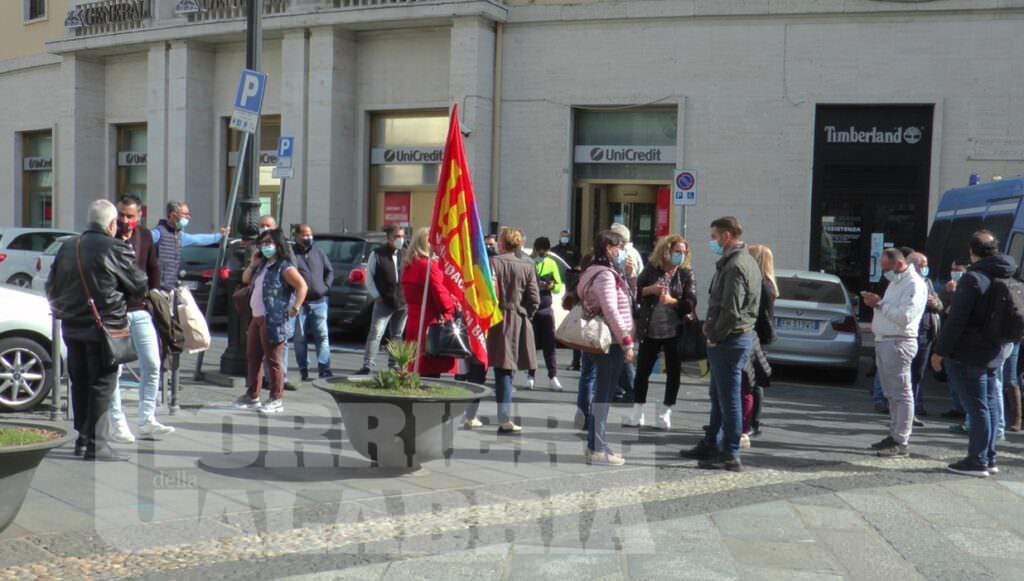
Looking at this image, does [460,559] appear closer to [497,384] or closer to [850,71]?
[497,384]

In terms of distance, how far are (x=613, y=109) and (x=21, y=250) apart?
11942 millimetres

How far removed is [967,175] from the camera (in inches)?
764

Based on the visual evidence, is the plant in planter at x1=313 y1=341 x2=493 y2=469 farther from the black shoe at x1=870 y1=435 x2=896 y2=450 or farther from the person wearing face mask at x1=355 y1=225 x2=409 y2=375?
the person wearing face mask at x1=355 y1=225 x2=409 y2=375

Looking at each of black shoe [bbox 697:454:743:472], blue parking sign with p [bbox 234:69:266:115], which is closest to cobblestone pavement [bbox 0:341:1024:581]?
black shoe [bbox 697:454:743:472]

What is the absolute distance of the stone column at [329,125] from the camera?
22703 millimetres

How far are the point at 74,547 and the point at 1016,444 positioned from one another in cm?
767

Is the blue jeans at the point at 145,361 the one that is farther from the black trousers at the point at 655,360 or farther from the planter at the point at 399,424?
the black trousers at the point at 655,360

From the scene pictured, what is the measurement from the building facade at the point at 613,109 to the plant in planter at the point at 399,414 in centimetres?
1217

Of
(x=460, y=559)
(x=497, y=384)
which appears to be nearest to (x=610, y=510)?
(x=460, y=559)

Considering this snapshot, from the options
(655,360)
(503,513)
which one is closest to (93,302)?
(503,513)

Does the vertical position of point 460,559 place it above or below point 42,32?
below

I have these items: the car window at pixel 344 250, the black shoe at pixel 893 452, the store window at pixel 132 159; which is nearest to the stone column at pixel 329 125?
the store window at pixel 132 159

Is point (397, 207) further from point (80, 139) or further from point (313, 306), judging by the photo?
point (313, 306)

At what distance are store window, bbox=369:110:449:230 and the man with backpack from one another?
53.3ft
